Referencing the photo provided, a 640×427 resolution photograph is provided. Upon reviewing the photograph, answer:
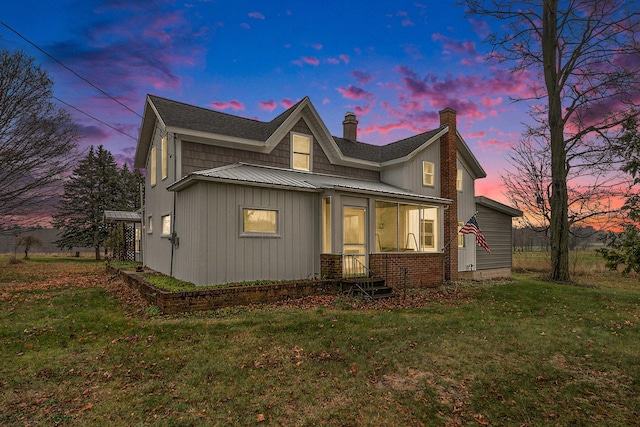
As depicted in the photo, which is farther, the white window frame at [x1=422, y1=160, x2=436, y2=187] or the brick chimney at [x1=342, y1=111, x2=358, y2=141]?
the brick chimney at [x1=342, y1=111, x2=358, y2=141]

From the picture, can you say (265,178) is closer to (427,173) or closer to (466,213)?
(427,173)

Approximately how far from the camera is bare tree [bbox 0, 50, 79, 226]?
48.1ft

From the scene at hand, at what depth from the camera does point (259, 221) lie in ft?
36.6

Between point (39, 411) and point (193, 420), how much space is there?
1923 millimetres

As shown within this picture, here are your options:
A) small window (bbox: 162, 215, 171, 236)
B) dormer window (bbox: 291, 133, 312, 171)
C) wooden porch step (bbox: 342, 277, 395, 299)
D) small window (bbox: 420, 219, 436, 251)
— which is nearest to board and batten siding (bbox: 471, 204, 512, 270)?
small window (bbox: 420, 219, 436, 251)

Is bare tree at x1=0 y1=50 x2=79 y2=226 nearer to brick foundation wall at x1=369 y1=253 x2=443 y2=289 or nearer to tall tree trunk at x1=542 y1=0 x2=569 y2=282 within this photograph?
brick foundation wall at x1=369 y1=253 x2=443 y2=289

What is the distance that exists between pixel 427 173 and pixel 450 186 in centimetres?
133

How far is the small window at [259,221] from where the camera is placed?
35.8 ft

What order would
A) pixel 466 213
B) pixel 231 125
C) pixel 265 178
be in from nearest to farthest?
pixel 265 178
pixel 231 125
pixel 466 213

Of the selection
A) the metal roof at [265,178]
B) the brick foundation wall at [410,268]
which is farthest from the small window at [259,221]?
the brick foundation wall at [410,268]

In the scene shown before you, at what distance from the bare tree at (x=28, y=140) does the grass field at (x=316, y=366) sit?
28.2 ft

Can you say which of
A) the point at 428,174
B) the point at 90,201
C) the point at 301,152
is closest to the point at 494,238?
the point at 428,174

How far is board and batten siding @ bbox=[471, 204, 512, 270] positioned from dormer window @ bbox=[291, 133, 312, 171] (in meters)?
11.4

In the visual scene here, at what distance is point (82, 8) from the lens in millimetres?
12273
